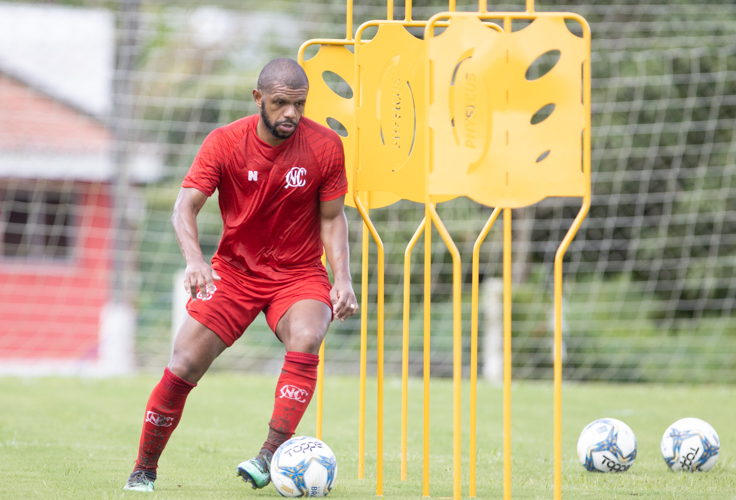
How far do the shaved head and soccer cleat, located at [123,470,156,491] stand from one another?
1815 millimetres

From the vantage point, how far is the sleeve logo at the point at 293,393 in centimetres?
402

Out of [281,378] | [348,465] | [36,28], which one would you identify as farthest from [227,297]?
[36,28]

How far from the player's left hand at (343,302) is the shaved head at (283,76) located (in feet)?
3.09

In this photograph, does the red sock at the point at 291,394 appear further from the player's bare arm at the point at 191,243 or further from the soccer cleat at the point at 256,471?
the player's bare arm at the point at 191,243

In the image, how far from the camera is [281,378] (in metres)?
4.07

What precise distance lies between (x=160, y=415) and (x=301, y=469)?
2.48ft

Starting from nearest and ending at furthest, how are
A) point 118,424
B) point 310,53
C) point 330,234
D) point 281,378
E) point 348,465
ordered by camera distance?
point 281,378
point 330,234
point 348,465
point 118,424
point 310,53

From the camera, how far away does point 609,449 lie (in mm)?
4957

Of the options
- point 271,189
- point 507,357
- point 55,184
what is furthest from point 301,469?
point 55,184

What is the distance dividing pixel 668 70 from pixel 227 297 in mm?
10367

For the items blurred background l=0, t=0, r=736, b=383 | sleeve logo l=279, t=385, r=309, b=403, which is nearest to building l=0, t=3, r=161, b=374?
blurred background l=0, t=0, r=736, b=383

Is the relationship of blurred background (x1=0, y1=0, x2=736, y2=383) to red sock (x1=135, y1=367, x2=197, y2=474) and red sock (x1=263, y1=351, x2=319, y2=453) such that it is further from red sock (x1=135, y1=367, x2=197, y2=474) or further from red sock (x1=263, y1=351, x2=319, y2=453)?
red sock (x1=263, y1=351, x2=319, y2=453)

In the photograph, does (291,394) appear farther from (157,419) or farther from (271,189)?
(271,189)

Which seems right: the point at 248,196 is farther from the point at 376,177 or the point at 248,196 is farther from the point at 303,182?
the point at 376,177
